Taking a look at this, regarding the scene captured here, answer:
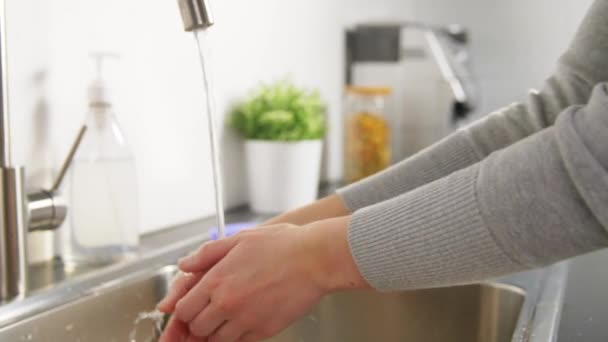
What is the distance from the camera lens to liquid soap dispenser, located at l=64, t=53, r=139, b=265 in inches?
32.5

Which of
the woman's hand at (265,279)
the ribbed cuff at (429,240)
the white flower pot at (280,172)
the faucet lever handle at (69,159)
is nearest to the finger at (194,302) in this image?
the woman's hand at (265,279)

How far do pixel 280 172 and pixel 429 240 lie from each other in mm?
693

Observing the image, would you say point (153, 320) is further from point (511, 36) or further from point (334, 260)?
point (511, 36)

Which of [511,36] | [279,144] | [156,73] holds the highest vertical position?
[511,36]

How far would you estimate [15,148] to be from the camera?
0.76 metres

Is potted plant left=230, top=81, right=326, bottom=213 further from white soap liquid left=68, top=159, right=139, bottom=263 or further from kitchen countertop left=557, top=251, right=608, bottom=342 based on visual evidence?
kitchen countertop left=557, top=251, right=608, bottom=342

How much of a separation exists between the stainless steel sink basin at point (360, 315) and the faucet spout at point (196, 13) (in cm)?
29

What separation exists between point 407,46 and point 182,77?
848mm

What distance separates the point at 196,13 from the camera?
63 centimetres

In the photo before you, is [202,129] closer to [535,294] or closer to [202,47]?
[202,47]

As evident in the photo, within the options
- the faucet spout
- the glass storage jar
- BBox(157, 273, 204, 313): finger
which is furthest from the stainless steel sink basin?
the glass storage jar

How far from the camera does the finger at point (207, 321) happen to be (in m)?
0.55

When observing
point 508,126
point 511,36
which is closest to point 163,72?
point 508,126

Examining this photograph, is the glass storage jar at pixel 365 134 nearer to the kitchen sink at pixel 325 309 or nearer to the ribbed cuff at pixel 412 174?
the kitchen sink at pixel 325 309
